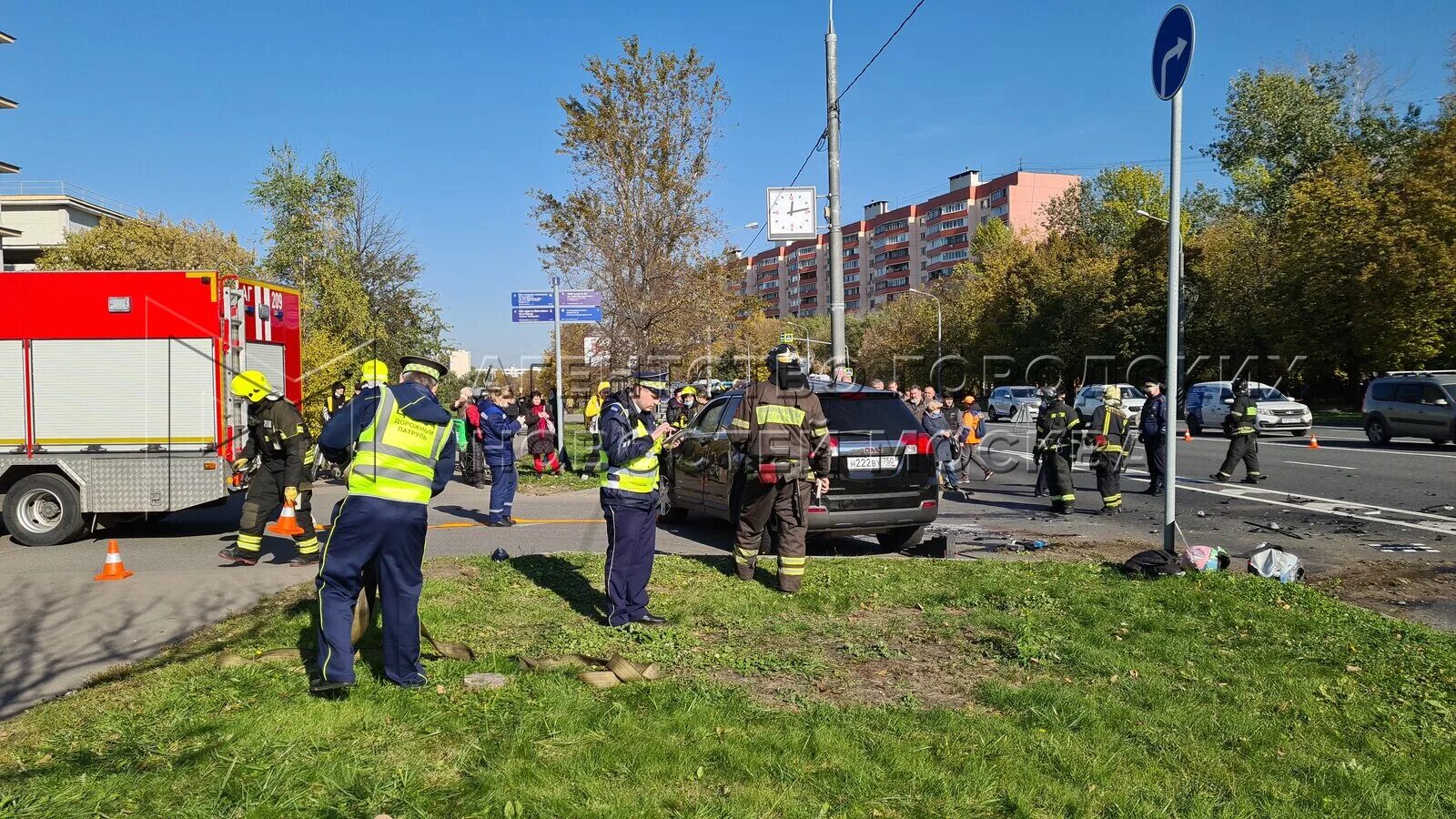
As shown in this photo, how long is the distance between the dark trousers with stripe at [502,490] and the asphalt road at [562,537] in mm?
348

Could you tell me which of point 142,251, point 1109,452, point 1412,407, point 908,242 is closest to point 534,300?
point 1109,452

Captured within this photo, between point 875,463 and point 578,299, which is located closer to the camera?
point 875,463

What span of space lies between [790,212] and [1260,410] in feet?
58.6

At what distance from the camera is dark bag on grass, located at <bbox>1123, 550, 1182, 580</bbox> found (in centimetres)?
741

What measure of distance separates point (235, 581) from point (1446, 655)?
8.61 meters

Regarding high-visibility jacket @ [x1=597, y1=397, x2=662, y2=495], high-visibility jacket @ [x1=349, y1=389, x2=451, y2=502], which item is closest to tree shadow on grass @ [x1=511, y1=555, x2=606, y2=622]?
high-visibility jacket @ [x1=597, y1=397, x2=662, y2=495]

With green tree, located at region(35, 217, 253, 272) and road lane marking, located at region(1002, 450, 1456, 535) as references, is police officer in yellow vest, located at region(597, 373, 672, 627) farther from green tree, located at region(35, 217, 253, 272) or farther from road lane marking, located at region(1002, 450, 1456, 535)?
green tree, located at region(35, 217, 253, 272)

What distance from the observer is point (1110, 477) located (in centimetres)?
1248

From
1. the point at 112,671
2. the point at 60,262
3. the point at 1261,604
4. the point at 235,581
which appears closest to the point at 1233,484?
the point at 1261,604

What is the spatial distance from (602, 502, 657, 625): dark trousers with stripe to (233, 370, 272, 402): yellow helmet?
15.0ft

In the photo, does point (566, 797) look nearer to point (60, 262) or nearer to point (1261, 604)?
point (1261, 604)

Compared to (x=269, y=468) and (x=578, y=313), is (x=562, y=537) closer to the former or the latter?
(x=269, y=468)

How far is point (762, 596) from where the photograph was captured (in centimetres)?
715

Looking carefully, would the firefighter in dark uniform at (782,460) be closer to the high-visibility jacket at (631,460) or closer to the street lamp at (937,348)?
the high-visibility jacket at (631,460)
